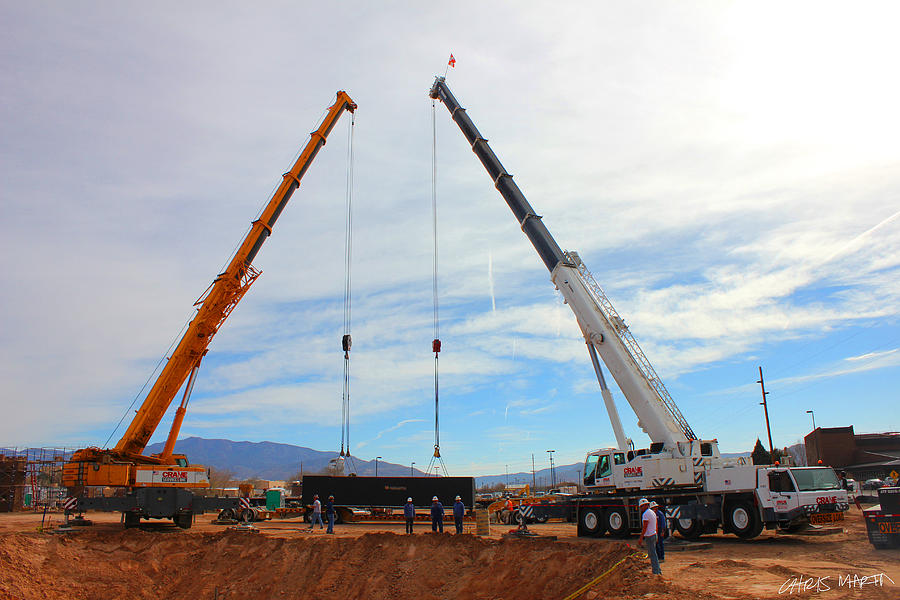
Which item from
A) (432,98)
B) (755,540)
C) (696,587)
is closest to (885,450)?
(755,540)

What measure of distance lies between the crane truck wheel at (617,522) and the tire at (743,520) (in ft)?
11.2

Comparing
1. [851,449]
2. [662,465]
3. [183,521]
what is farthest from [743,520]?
[851,449]

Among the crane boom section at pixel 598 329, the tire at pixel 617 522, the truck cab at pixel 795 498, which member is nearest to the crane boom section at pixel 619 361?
the crane boom section at pixel 598 329

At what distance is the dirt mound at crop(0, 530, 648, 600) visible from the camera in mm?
18938

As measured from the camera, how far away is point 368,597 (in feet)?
66.6

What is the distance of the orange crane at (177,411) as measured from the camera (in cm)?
2491

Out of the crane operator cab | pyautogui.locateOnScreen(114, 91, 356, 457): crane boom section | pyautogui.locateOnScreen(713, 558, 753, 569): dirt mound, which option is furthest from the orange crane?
pyautogui.locateOnScreen(713, 558, 753, 569): dirt mound

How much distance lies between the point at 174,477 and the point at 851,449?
7531 cm

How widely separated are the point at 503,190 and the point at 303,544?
1672 centimetres

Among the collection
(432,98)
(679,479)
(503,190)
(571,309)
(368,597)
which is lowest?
(368,597)

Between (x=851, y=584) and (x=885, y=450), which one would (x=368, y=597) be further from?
(x=885, y=450)

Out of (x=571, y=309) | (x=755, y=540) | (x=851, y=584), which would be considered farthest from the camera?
(x=571, y=309)

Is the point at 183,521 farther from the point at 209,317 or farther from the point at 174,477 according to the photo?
the point at 209,317

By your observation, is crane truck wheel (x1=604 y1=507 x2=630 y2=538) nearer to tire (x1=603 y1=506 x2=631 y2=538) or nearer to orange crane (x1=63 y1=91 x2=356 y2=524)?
tire (x1=603 y1=506 x2=631 y2=538)
